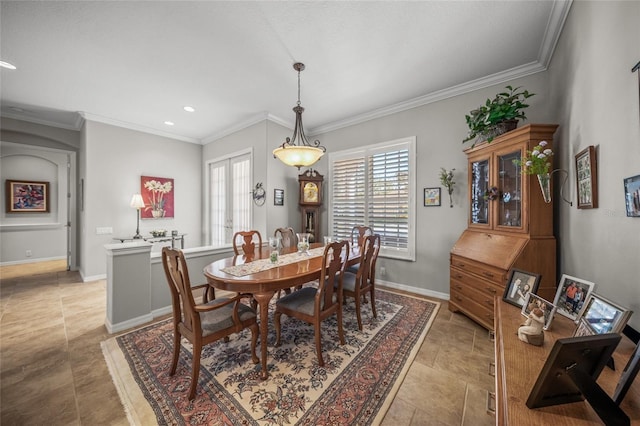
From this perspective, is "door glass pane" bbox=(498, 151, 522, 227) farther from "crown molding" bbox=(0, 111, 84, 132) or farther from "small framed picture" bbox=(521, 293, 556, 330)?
"crown molding" bbox=(0, 111, 84, 132)

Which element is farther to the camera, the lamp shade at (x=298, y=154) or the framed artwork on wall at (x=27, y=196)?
the framed artwork on wall at (x=27, y=196)

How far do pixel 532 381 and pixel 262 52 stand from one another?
3.22 metres

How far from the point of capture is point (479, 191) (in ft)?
9.22

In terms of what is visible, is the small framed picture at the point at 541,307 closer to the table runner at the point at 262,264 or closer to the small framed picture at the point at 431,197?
the table runner at the point at 262,264

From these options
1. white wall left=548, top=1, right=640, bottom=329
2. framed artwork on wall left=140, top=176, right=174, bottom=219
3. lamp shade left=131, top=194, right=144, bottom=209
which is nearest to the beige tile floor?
white wall left=548, top=1, right=640, bottom=329

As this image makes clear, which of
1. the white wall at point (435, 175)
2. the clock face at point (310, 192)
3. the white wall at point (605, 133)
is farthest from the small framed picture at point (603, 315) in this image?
the clock face at point (310, 192)

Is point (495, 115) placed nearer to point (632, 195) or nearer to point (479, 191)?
point (479, 191)

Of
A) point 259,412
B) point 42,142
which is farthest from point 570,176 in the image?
point 42,142

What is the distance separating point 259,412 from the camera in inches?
59.8

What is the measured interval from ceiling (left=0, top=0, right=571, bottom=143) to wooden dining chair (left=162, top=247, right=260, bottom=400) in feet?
6.98

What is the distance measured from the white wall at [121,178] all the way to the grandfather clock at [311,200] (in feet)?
10.1

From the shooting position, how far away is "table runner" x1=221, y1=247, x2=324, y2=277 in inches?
80.6

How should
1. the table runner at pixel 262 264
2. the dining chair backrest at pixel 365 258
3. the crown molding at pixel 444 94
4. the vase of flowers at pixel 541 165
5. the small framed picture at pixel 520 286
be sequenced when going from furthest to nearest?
1. the crown molding at pixel 444 94
2. the dining chair backrest at pixel 365 258
3. the table runner at pixel 262 264
4. the vase of flowers at pixel 541 165
5. the small framed picture at pixel 520 286

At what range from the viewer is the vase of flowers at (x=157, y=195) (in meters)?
4.97
